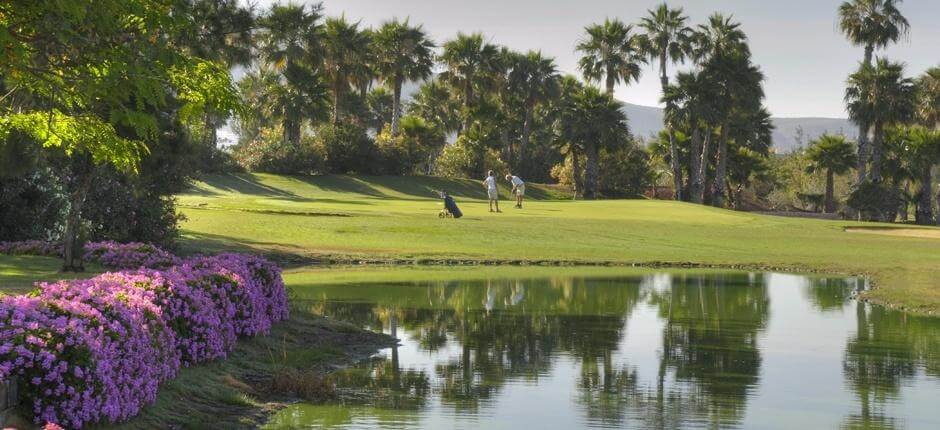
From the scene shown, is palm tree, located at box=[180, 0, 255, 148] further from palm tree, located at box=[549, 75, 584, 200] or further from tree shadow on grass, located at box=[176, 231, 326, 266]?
palm tree, located at box=[549, 75, 584, 200]

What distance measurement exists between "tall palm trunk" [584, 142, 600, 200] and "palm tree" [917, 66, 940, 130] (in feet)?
82.1

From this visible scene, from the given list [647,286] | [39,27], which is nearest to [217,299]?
[39,27]

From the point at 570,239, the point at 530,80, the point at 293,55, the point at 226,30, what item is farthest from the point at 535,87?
the point at 570,239

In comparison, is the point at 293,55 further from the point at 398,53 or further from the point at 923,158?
the point at 923,158

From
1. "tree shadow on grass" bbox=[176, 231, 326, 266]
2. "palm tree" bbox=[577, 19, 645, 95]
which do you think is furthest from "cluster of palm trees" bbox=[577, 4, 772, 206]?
"tree shadow on grass" bbox=[176, 231, 326, 266]

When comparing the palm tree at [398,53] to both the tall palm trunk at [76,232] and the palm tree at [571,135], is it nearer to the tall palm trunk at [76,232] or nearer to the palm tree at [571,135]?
the palm tree at [571,135]

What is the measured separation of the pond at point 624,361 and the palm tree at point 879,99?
59604 millimetres

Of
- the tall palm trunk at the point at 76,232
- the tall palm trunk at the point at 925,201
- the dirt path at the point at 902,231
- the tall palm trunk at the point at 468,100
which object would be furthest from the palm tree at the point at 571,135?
the tall palm trunk at the point at 76,232

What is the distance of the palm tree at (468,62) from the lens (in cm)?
9444

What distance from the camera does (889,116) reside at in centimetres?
8162

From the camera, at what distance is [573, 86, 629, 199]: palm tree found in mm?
83812

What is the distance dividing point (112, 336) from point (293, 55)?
68190 millimetres

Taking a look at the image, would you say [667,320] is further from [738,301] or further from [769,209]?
[769,209]

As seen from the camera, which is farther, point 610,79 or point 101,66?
point 610,79
